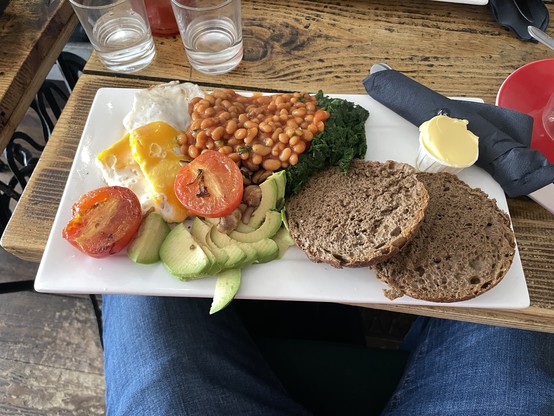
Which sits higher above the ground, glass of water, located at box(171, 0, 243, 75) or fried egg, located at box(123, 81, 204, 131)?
glass of water, located at box(171, 0, 243, 75)

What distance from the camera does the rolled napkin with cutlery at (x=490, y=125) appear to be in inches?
45.0

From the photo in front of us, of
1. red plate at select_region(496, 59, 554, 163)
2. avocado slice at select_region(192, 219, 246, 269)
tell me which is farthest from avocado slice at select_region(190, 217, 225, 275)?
red plate at select_region(496, 59, 554, 163)

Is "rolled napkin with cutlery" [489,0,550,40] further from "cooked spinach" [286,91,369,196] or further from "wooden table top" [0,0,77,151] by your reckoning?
"wooden table top" [0,0,77,151]

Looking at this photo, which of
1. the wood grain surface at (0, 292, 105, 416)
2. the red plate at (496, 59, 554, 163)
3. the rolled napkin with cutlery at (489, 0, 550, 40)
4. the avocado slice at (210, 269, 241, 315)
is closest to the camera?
the avocado slice at (210, 269, 241, 315)

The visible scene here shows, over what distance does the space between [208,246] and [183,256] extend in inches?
2.4

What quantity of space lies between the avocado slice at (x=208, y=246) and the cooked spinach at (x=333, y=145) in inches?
9.3

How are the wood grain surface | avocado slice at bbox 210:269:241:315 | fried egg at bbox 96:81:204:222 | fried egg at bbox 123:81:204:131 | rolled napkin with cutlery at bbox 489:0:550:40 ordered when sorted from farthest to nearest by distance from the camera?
1. the wood grain surface
2. rolled napkin with cutlery at bbox 489:0:550:40
3. fried egg at bbox 123:81:204:131
4. fried egg at bbox 96:81:204:222
5. avocado slice at bbox 210:269:241:315

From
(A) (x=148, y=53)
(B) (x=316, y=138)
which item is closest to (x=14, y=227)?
(A) (x=148, y=53)

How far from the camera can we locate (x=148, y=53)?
1454mm

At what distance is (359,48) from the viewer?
154 cm

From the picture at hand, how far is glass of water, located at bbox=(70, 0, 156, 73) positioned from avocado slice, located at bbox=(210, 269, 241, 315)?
0.79 meters

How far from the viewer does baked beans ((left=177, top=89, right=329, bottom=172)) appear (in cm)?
116

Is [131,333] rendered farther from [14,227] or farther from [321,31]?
[321,31]

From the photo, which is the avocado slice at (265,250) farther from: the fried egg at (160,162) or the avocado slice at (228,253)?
the fried egg at (160,162)
